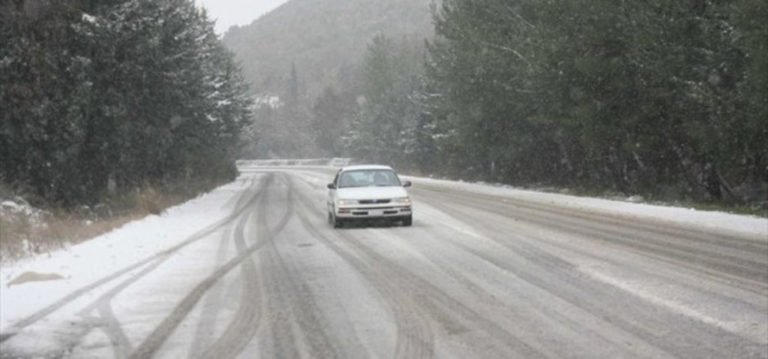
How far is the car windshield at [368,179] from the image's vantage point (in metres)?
19.4

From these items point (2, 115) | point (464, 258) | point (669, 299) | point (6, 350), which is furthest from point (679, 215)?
point (2, 115)

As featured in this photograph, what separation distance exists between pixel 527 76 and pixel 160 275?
25595 millimetres

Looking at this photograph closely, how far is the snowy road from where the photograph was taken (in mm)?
6547

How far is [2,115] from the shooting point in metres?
22.6

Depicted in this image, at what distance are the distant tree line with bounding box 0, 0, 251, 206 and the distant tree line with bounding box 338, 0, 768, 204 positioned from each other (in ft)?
50.1

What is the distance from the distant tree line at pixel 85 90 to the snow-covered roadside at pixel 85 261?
488 cm

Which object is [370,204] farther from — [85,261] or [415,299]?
[415,299]

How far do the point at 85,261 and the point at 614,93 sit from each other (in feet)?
68.3

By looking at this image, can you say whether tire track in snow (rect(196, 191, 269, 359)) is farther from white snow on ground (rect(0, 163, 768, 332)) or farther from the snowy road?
white snow on ground (rect(0, 163, 768, 332))

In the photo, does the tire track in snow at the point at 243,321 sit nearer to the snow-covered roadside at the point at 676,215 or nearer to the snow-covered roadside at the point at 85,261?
the snow-covered roadside at the point at 85,261

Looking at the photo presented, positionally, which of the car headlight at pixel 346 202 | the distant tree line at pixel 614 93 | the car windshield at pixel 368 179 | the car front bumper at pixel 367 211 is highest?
the distant tree line at pixel 614 93

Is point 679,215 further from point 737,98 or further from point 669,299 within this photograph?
point 669,299

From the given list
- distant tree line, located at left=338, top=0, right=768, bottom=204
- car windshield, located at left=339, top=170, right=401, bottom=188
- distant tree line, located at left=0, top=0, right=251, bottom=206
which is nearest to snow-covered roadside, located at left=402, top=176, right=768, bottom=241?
distant tree line, located at left=338, top=0, right=768, bottom=204

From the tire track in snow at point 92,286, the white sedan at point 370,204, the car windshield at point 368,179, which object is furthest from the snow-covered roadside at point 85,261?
→ the car windshield at point 368,179
